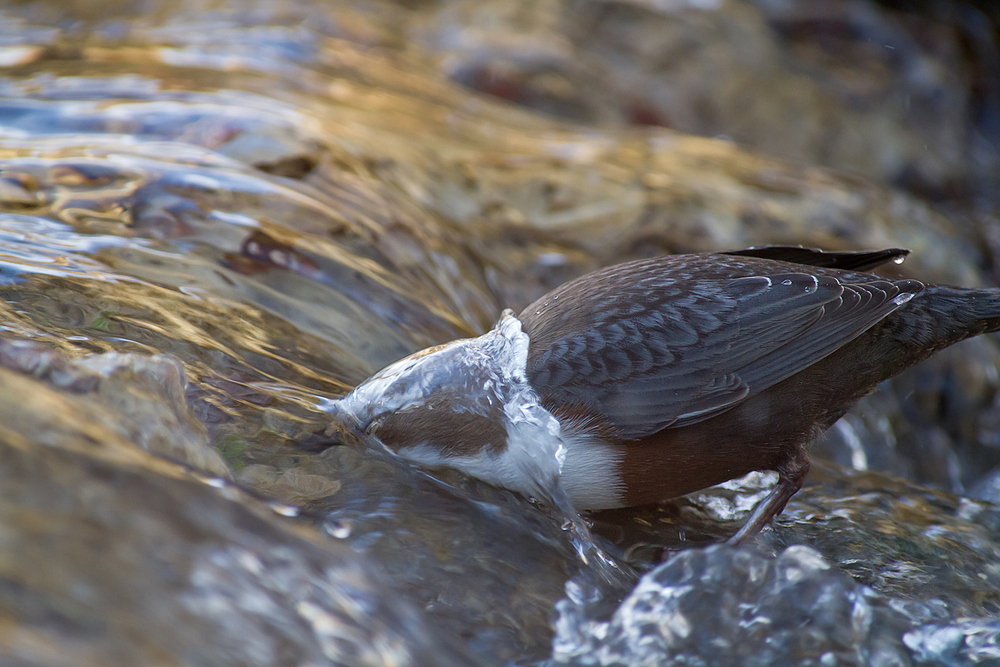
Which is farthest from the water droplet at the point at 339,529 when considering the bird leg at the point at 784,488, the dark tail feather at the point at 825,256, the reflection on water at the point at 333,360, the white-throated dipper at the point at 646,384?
the dark tail feather at the point at 825,256

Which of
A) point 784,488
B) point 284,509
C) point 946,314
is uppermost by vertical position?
point 946,314

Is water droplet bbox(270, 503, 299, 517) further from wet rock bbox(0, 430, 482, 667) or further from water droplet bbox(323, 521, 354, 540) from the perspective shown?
wet rock bbox(0, 430, 482, 667)

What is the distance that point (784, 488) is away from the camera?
288 centimetres

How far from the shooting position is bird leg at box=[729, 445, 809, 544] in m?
2.83

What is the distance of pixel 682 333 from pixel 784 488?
24.9 inches

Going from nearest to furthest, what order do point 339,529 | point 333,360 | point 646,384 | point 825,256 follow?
point 339,529
point 646,384
point 333,360
point 825,256

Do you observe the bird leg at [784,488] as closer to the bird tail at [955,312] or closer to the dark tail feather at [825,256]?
the bird tail at [955,312]

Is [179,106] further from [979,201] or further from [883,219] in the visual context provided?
[979,201]

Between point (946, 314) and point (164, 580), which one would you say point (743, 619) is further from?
point (946, 314)

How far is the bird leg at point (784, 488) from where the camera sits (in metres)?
2.83

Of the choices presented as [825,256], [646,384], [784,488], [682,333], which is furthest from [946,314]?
[646,384]

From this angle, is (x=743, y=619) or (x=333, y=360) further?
(x=333, y=360)

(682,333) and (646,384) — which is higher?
(682,333)

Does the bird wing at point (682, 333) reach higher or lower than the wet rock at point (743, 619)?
higher
